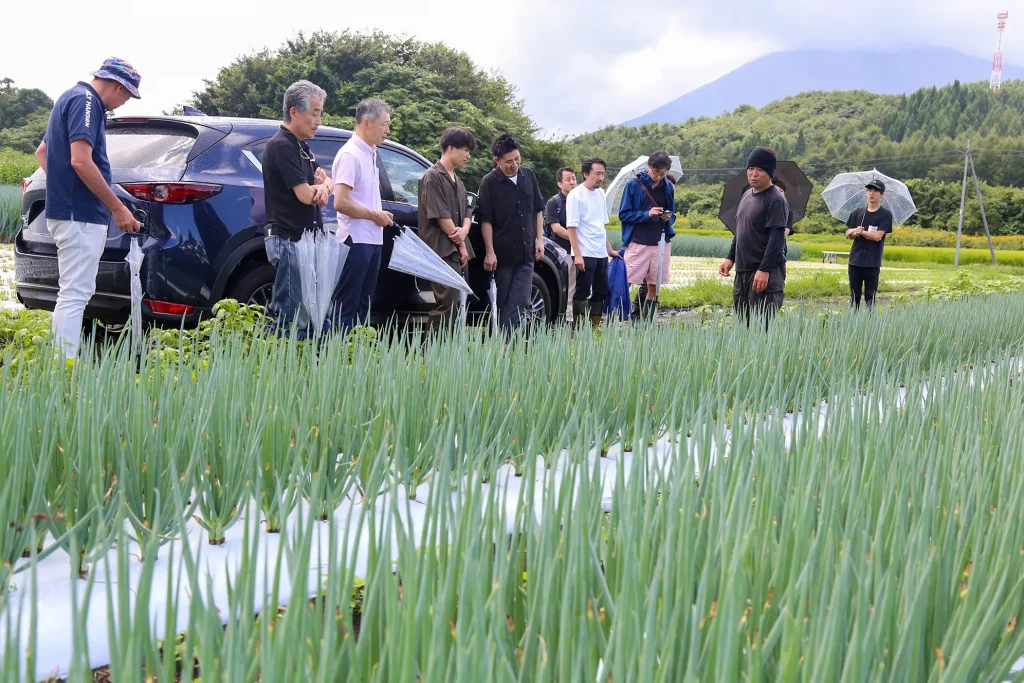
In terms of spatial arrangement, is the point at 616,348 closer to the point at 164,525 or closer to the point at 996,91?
the point at 164,525

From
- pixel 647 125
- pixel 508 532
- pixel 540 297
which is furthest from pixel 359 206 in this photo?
pixel 647 125

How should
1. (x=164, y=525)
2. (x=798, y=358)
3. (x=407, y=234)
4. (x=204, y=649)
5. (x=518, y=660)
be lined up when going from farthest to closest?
(x=407, y=234) < (x=798, y=358) < (x=164, y=525) < (x=518, y=660) < (x=204, y=649)

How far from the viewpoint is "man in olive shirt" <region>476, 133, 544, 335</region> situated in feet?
17.0

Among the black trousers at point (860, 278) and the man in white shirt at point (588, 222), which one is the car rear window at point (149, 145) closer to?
the man in white shirt at point (588, 222)

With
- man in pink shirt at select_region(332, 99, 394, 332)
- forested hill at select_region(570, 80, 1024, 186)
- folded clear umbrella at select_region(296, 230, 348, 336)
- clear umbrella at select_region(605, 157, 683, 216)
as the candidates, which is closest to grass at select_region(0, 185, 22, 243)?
clear umbrella at select_region(605, 157, 683, 216)

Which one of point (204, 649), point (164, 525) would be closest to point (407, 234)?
point (164, 525)

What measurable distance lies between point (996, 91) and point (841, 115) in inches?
533

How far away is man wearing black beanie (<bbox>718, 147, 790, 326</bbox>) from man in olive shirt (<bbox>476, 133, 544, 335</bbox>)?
123cm

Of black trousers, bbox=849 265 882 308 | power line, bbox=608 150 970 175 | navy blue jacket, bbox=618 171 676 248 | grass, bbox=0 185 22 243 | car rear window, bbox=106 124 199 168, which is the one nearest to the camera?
car rear window, bbox=106 124 199 168

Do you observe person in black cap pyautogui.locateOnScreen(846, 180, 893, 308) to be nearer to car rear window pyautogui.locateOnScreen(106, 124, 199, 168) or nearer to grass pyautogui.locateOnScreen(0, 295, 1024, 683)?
grass pyautogui.locateOnScreen(0, 295, 1024, 683)

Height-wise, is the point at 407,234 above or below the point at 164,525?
above

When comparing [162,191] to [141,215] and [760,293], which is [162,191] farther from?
[760,293]

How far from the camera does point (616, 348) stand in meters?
3.12

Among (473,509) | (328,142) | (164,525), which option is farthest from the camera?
(328,142)
